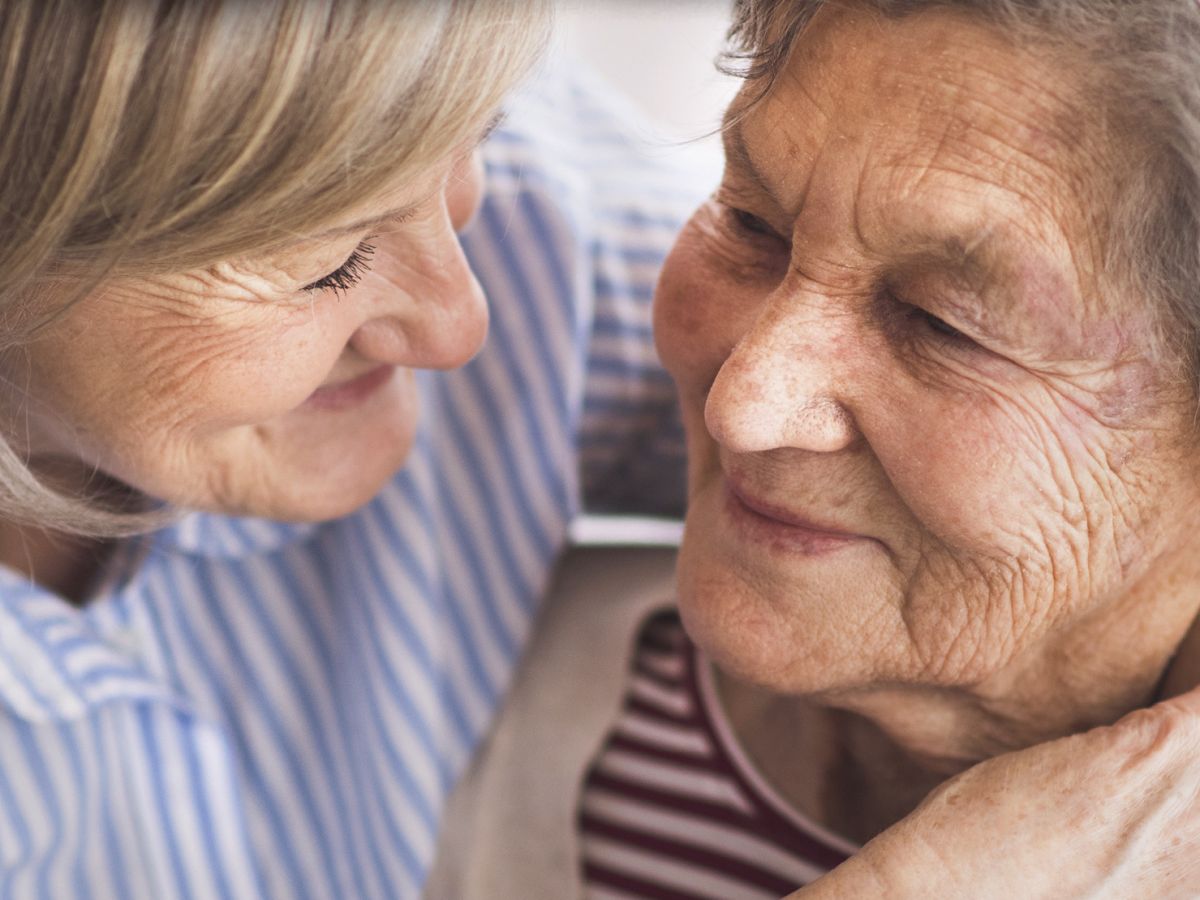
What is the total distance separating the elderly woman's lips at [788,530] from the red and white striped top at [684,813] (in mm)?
418

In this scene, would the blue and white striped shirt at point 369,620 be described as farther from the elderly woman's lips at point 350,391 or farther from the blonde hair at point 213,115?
the blonde hair at point 213,115

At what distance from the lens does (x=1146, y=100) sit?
0.94m

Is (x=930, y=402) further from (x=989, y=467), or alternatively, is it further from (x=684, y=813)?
(x=684, y=813)

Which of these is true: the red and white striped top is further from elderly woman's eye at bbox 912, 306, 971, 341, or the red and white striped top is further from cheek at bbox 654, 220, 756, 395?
elderly woman's eye at bbox 912, 306, 971, 341

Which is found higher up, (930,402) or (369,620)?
(930,402)

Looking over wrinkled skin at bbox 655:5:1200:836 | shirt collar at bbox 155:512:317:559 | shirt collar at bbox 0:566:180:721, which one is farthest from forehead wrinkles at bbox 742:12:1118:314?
shirt collar at bbox 0:566:180:721

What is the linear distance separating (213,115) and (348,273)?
24 centimetres

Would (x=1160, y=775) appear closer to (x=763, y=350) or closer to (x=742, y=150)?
(x=763, y=350)

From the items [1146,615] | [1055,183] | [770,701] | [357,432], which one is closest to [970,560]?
[1146,615]

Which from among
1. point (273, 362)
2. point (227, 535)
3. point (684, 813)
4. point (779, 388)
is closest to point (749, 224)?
point (779, 388)

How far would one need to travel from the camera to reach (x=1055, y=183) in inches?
38.0

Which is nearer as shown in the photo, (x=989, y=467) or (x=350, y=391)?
(x=989, y=467)

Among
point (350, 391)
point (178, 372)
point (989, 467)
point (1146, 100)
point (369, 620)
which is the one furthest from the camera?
point (369, 620)

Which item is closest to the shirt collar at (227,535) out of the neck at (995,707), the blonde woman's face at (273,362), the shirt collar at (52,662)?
the shirt collar at (52,662)
